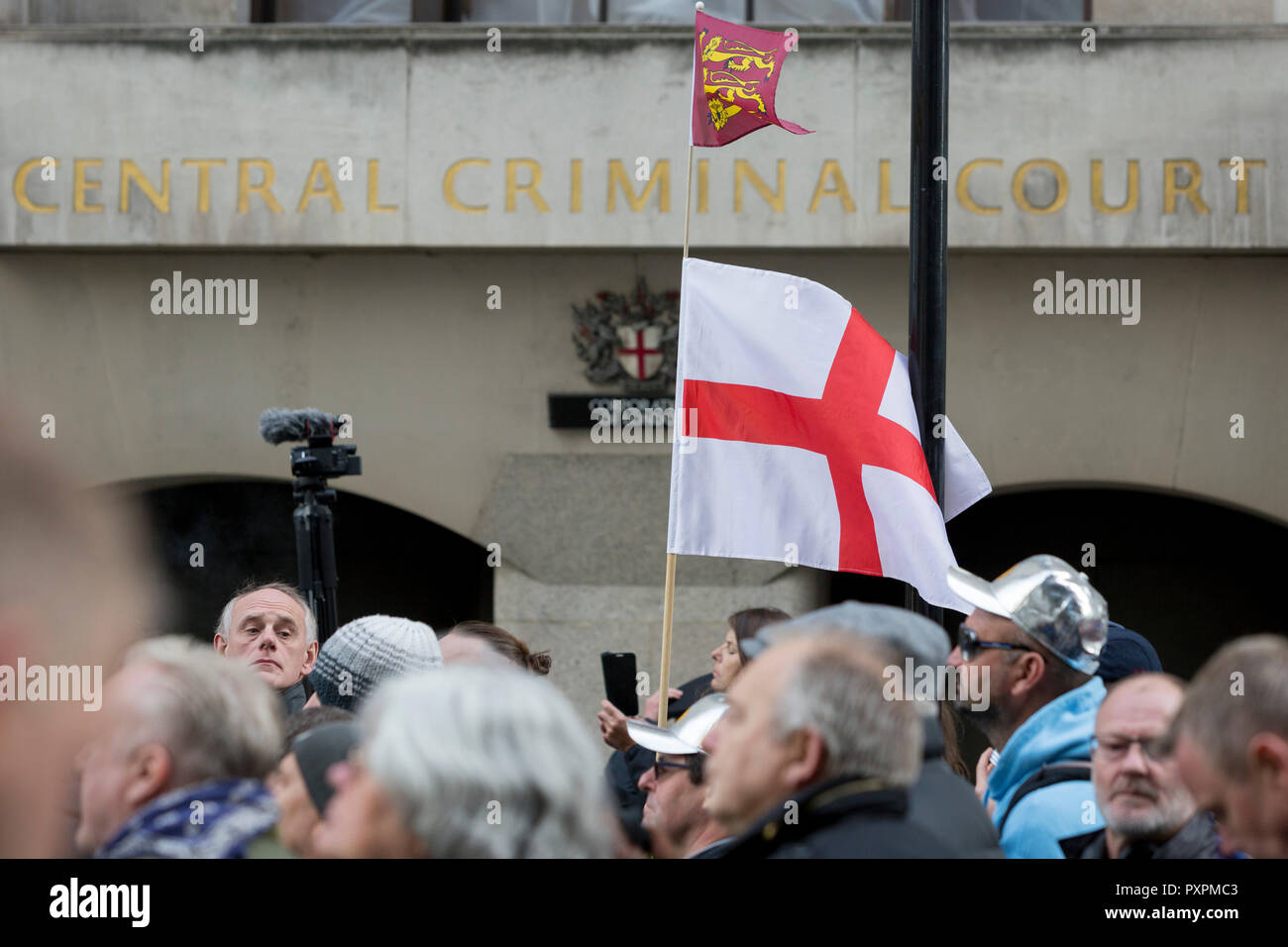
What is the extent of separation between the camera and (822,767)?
235cm

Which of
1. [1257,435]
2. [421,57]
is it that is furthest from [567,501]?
[1257,435]

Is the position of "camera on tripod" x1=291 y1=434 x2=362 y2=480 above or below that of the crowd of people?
above

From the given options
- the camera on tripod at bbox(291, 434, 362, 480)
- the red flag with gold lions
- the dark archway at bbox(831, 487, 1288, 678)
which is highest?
the red flag with gold lions

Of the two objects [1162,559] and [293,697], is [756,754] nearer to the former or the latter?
[293,697]

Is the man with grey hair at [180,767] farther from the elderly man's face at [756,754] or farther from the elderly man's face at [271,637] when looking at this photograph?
the elderly man's face at [271,637]

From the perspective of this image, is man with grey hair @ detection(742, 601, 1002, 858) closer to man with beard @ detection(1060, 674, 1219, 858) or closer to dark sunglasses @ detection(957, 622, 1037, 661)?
man with beard @ detection(1060, 674, 1219, 858)

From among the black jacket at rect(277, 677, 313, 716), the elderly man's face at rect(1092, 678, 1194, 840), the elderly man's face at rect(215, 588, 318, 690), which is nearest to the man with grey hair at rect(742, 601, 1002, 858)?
the elderly man's face at rect(1092, 678, 1194, 840)

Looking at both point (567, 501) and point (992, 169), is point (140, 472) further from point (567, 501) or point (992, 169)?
point (992, 169)

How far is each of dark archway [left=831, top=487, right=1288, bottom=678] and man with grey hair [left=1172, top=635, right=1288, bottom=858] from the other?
24.7 ft

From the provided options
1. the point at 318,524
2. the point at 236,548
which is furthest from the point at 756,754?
the point at 236,548

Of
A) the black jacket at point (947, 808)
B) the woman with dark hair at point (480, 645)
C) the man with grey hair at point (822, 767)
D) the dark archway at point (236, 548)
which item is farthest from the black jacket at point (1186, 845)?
the dark archway at point (236, 548)

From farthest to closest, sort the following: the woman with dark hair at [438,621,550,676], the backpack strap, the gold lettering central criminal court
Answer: the gold lettering central criminal court
the woman with dark hair at [438,621,550,676]
the backpack strap

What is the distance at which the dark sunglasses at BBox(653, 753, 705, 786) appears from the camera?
374 centimetres

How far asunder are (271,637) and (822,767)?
318 cm
